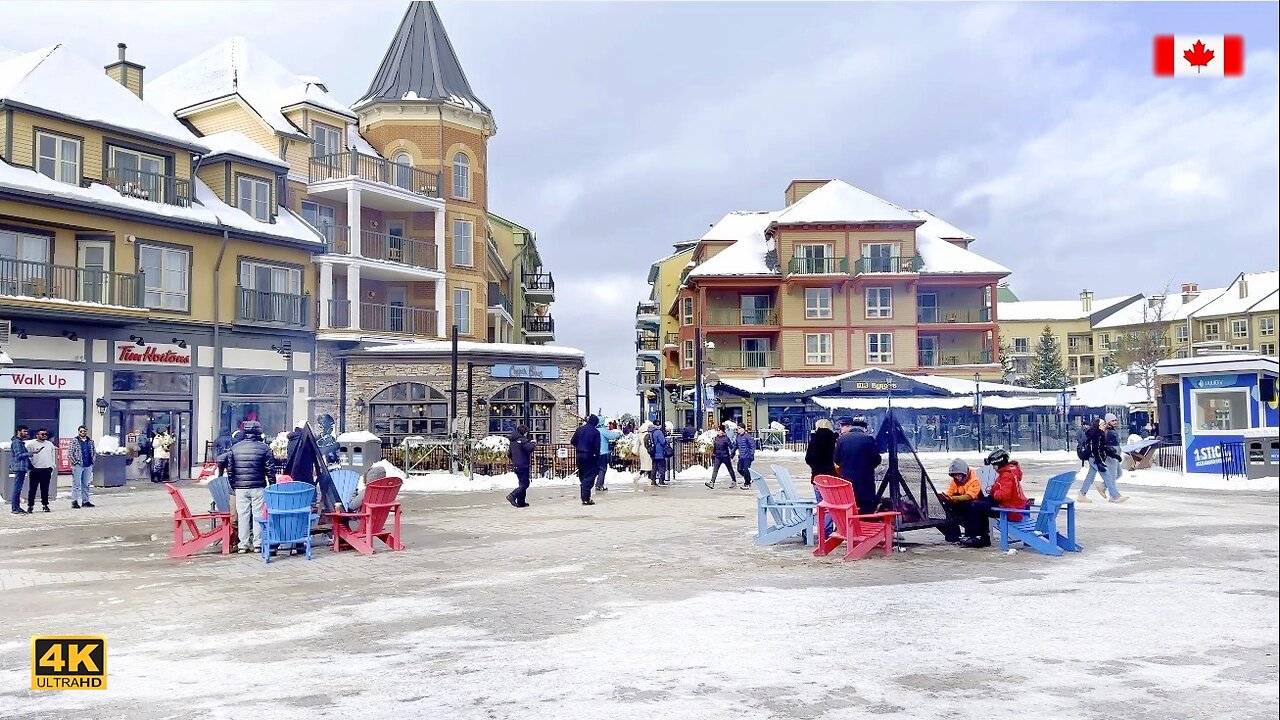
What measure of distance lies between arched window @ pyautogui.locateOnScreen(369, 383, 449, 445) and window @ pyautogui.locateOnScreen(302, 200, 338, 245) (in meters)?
7.02

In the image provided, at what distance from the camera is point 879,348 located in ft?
183

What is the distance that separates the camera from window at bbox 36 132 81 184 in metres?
26.4

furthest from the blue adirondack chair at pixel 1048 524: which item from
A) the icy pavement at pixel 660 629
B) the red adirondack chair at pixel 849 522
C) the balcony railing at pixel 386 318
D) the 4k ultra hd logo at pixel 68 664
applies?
the balcony railing at pixel 386 318

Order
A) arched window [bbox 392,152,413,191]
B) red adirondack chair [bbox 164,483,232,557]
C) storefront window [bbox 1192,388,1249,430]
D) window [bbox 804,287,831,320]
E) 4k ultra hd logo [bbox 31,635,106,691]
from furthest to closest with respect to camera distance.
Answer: window [bbox 804,287,831,320] → arched window [bbox 392,152,413,191] → storefront window [bbox 1192,388,1249,430] → red adirondack chair [bbox 164,483,232,557] → 4k ultra hd logo [bbox 31,635,106,691]

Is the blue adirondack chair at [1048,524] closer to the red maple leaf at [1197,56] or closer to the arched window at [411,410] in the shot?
the red maple leaf at [1197,56]

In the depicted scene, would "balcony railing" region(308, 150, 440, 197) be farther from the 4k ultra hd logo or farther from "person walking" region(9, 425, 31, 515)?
the 4k ultra hd logo

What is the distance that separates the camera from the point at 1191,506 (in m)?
17.4

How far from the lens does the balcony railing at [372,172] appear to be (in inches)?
Result: 1443

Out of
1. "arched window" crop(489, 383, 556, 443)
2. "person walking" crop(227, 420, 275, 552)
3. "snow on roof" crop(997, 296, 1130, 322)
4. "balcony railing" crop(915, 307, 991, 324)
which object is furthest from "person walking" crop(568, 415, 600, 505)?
"snow on roof" crop(997, 296, 1130, 322)

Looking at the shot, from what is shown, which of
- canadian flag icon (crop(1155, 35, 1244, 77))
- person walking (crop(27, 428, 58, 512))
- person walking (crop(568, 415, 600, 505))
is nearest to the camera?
canadian flag icon (crop(1155, 35, 1244, 77))

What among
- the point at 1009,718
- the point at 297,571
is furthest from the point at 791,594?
the point at 297,571

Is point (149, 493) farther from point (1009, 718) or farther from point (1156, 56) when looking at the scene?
point (1156, 56)

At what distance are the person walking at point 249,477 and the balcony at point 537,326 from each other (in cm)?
5574

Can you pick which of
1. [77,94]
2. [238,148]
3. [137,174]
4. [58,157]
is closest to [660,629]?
[58,157]
